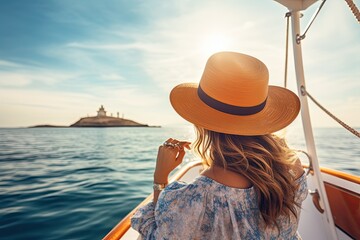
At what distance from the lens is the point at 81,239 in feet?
9.79

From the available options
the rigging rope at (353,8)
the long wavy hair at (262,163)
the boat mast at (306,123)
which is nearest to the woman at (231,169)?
the long wavy hair at (262,163)

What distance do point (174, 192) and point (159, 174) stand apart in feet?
0.81

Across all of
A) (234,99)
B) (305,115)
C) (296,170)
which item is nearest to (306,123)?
(305,115)

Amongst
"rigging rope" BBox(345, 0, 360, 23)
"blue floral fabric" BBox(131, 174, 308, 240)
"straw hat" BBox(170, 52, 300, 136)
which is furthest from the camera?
"rigging rope" BBox(345, 0, 360, 23)

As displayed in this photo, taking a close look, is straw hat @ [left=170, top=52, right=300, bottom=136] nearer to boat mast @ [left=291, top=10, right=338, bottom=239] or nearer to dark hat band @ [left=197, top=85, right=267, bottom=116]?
dark hat band @ [left=197, top=85, right=267, bottom=116]

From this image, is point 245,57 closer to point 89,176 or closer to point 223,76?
point 223,76

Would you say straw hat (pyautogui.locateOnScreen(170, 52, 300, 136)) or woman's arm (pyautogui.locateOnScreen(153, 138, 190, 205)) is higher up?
straw hat (pyautogui.locateOnScreen(170, 52, 300, 136))

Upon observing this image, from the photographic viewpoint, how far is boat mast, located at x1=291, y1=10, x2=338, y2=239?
1.73 meters

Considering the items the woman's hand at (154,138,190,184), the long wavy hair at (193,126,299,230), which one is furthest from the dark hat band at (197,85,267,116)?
the woman's hand at (154,138,190,184)

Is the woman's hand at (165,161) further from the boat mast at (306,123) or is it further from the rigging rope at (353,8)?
the boat mast at (306,123)

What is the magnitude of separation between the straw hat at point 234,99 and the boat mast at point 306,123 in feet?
2.50

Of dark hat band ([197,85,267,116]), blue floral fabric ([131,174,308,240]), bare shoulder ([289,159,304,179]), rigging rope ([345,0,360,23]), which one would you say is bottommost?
blue floral fabric ([131,174,308,240])

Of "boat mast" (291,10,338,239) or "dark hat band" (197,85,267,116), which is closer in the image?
"dark hat band" (197,85,267,116)

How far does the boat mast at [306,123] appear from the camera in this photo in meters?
1.73
